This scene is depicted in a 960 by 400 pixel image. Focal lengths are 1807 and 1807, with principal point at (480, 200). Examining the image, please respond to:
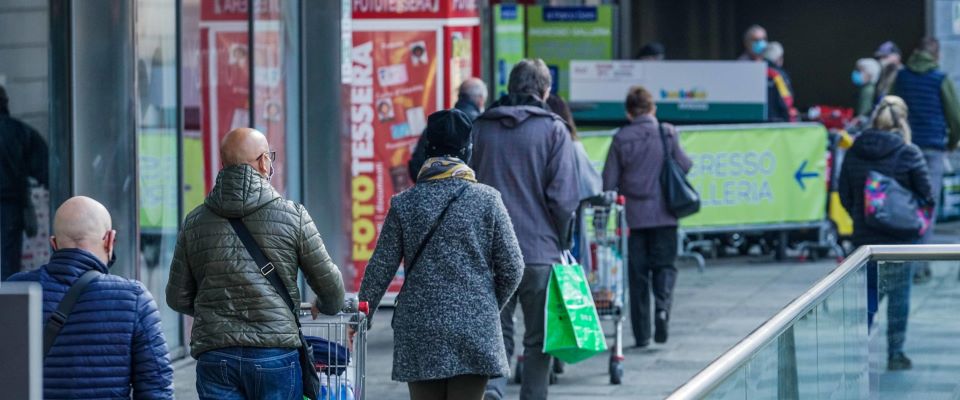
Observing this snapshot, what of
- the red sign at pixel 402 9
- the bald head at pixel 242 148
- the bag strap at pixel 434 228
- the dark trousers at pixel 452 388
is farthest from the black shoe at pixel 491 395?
the red sign at pixel 402 9

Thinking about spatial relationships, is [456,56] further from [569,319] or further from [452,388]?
[452,388]

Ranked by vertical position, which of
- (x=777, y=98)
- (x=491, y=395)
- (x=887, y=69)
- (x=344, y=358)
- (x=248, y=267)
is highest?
(x=887, y=69)

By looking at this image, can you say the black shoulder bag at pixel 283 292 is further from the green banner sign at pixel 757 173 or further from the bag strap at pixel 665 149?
the green banner sign at pixel 757 173

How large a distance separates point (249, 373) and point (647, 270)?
5591 mm

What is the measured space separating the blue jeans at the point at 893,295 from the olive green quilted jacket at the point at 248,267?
3113 mm

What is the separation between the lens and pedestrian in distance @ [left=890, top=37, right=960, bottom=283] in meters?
15.9

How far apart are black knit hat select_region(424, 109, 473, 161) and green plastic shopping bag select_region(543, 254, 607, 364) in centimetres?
164

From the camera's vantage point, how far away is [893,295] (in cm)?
841

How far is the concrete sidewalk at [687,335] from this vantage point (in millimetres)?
9711

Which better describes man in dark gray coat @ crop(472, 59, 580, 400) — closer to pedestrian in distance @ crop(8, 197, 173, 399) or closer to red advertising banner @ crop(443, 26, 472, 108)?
pedestrian in distance @ crop(8, 197, 173, 399)

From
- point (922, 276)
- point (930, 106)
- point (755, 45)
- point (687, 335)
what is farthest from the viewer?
point (755, 45)

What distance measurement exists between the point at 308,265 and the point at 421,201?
0.70 metres

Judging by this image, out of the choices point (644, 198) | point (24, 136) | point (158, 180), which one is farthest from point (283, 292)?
point (644, 198)

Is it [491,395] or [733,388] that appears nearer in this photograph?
[733,388]
